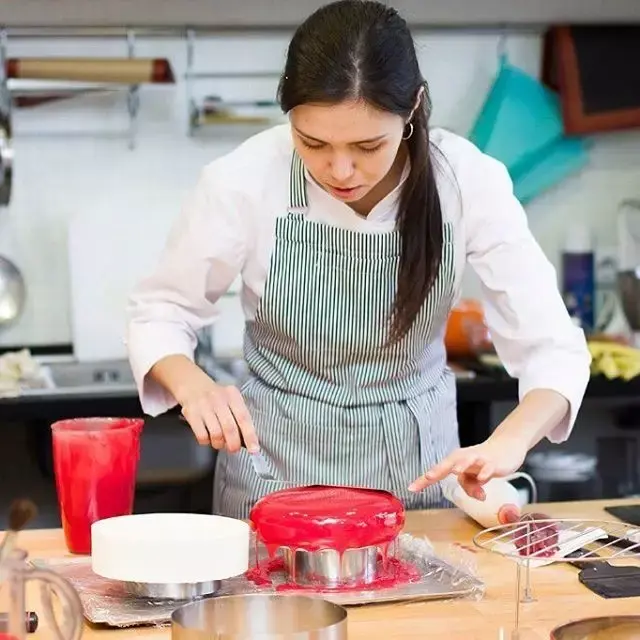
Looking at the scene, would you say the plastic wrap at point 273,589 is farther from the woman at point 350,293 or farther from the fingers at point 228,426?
the woman at point 350,293

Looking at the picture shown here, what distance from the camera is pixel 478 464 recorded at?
1.33 metres

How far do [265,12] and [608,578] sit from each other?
73.9 inches

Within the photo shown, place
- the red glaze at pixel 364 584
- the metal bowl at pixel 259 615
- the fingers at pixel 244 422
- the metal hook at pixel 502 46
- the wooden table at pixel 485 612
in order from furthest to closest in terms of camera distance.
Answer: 1. the metal hook at pixel 502 46
2. the fingers at pixel 244 422
3. the red glaze at pixel 364 584
4. the wooden table at pixel 485 612
5. the metal bowl at pixel 259 615

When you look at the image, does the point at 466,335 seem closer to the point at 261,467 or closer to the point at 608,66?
the point at 608,66

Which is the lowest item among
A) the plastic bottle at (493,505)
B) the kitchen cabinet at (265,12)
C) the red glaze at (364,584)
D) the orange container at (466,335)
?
the red glaze at (364,584)

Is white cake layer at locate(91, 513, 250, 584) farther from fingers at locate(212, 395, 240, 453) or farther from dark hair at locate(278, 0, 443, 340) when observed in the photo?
dark hair at locate(278, 0, 443, 340)

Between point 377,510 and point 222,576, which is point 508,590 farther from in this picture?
point 222,576

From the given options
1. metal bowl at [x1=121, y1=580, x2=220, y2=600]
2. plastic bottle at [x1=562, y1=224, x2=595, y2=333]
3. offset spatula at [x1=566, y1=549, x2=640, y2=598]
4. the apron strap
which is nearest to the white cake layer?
metal bowl at [x1=121, y1=580, x2=220, y2=600]

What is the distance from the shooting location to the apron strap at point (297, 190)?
1678mm

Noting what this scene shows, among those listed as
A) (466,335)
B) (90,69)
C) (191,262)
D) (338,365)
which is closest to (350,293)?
(338,365)

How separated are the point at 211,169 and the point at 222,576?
27.4 inches

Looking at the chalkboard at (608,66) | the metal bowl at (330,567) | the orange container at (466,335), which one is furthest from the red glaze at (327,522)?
the chalkboard at (608,66)

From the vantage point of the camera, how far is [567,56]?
2.92 meters

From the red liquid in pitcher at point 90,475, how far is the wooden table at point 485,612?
0.16 ft
